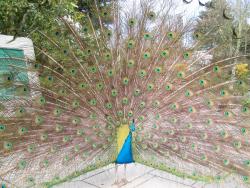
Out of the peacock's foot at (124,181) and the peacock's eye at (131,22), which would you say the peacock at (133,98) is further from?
the peacock's foot at (124,181)

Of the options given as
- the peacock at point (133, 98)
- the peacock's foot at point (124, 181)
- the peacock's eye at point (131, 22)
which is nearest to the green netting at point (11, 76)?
the peacock at point (133, 98)

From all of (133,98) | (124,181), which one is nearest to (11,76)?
(133,98)

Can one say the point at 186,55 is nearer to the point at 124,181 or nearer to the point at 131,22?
the point at 131,22

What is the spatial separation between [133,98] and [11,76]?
1.29m

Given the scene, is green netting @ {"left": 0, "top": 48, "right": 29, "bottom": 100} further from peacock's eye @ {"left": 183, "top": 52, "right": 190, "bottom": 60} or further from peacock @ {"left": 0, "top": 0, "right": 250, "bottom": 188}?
peacock's eye @ {"left": 183, "top": 52, "right": 190, "bottom": 60}

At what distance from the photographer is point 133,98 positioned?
10.4ft

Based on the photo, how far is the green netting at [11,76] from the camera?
9.12 feet

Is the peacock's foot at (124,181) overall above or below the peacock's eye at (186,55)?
below

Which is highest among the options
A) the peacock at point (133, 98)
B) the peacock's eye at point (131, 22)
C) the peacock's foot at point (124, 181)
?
the peacock's eye at point (131, 22)

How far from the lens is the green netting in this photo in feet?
9.12

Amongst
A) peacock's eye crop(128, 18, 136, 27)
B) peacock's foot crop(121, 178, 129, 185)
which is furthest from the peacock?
peacock's foot crop(121, 178, 129, 185)

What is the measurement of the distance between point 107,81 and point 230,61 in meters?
1.38

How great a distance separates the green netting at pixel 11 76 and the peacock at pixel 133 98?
1cm

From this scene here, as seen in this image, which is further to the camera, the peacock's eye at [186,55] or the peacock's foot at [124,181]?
the peacock's foot at [124,181]
